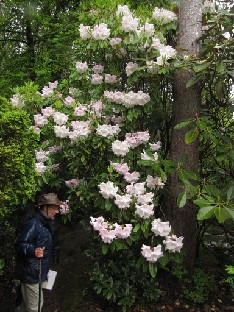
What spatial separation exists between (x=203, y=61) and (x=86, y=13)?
1477 millimetres

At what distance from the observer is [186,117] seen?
3.99 meters

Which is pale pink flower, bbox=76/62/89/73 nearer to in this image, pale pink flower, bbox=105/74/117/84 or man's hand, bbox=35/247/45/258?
pale pink flower, bbox=105/74/117/84

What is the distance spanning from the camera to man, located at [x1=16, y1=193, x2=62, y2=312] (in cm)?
323

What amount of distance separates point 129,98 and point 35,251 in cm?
179

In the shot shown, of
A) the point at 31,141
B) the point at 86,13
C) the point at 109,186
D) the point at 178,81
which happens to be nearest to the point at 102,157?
the point at 109,186

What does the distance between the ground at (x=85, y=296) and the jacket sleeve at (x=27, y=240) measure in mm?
1149

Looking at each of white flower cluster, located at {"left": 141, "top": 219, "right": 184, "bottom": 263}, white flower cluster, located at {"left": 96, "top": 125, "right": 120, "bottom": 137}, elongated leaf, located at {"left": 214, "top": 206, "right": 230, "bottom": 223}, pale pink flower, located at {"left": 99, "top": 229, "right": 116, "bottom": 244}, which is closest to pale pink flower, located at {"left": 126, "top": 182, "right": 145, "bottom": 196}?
white flower cluster, located at {"left": 141, "top": 219, "right": 184, "bottom": 263}

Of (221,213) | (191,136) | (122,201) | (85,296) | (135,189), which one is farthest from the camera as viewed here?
(85,296)

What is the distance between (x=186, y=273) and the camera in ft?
13.0

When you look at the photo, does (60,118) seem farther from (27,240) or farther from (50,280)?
(50,280)

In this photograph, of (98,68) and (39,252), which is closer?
(39,252)

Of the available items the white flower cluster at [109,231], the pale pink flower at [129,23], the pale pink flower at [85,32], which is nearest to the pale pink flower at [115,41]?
the pale pink flower at [129,23]

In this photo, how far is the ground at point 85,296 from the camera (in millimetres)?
3727

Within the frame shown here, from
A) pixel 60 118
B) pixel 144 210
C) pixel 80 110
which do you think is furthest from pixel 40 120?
pixel 144 210
